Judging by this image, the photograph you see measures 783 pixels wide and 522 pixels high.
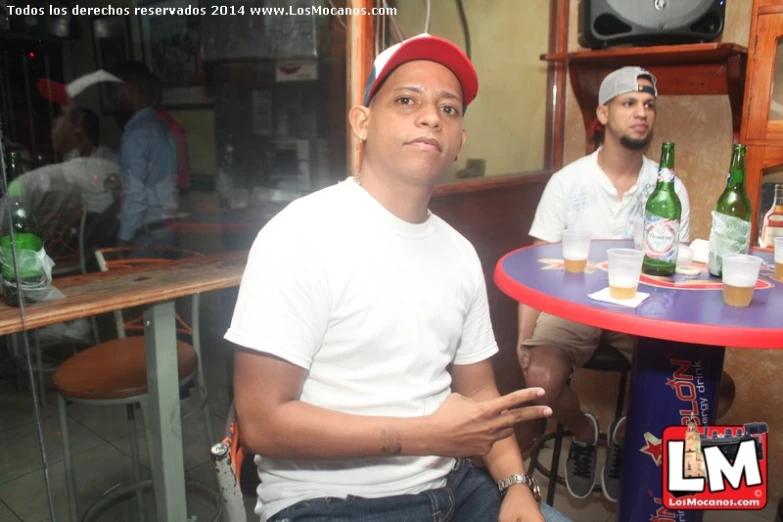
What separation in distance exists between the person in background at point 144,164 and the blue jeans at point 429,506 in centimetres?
130

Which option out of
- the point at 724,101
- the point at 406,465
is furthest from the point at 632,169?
the point at 406,465

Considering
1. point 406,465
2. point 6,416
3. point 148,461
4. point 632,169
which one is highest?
point 632,169

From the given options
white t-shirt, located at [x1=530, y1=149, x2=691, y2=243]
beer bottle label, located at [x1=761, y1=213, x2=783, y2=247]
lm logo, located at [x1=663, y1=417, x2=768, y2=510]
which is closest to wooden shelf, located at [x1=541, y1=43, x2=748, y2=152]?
white t-shirt, located at [x1=530, y1=149, x2=691, y2=243]

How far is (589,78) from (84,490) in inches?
108

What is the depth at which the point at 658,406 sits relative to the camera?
1.58 metres

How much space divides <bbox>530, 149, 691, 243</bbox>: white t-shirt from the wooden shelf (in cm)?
48

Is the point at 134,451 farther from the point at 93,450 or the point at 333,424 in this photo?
the point at 333,424

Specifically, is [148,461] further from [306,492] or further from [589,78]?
[589,78]

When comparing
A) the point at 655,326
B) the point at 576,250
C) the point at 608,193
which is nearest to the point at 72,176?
the point at 576,250

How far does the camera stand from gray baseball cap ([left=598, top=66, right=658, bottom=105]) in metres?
2.50

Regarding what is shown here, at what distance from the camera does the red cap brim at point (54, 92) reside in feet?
5.17

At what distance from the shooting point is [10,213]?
4.67 feet

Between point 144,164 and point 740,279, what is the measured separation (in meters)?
1.82

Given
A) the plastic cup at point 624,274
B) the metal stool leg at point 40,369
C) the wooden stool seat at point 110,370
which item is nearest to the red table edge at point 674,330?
the plastic cup at point 624,274
